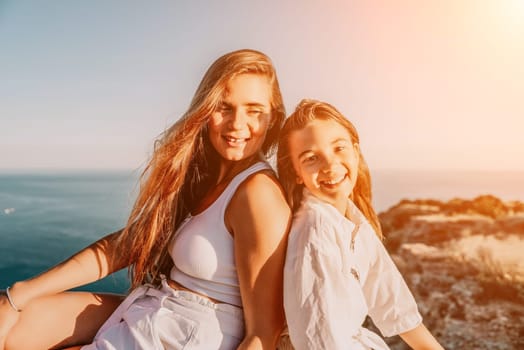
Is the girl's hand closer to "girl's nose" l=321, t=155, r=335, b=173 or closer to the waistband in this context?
the waistband

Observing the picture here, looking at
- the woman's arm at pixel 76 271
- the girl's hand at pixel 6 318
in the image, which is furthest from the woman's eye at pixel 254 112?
the girl's hand at pixel 6 318

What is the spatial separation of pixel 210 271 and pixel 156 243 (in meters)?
0.37

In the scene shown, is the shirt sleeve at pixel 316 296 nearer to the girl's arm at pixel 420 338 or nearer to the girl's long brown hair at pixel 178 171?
the girl's arm at pixel 420 338

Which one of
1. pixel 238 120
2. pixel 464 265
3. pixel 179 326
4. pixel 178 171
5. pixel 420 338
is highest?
pixel 238 120

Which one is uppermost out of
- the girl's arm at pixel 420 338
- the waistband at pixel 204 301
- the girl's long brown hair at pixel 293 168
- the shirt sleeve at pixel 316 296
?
the girl's long brown hair at pixel 293 168

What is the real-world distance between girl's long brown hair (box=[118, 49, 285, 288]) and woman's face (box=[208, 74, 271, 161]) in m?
Result: 0.03

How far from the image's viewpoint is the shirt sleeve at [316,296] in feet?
4.39

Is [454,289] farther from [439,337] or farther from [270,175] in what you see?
[270,175]

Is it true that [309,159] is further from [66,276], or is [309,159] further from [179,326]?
[66,276]

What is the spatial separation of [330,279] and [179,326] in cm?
48

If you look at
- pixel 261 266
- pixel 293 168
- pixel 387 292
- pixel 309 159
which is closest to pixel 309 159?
pixel 309 159

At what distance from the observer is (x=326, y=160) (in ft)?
5.21

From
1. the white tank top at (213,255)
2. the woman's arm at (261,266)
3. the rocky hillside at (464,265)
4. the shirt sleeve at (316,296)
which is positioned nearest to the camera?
the shirt sleeve at (316,296)

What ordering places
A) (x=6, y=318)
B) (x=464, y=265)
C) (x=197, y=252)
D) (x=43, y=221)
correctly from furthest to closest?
(x=43, y=221), (x=464, y=265), (x=6, y=318), (x=197, y=252)
